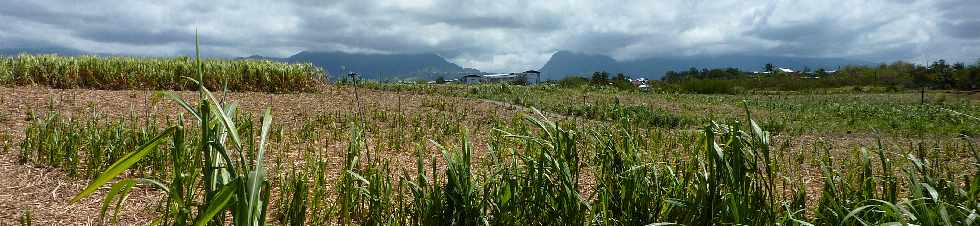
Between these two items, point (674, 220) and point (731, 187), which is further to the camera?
point (674, 220)

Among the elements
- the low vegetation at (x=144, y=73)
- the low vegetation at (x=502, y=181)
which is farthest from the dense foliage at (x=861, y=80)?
the low vegetation at (x=502, y=181)

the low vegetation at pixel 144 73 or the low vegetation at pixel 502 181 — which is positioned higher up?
the low vegetation at pixel 144 73

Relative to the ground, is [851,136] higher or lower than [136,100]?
lower

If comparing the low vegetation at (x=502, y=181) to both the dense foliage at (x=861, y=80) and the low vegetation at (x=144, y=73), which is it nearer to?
the low vegetation at (x=144, y=73)

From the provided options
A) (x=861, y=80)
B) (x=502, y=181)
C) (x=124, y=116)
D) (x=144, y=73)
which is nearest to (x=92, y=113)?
(x=124, y=116)

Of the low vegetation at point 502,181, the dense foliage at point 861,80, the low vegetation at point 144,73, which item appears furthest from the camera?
the dense foliage at point 861,80

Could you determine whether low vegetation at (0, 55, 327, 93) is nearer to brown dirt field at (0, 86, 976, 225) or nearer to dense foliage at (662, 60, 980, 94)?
brown dirt field at (0, 86, 976, 225)

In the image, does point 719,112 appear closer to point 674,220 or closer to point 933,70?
point 674,220

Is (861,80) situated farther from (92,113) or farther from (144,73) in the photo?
(92,113)

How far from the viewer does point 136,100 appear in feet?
32.3

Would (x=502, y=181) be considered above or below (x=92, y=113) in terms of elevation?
below

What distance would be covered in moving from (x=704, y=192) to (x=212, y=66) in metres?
12.6

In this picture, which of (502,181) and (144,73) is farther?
(144,73)

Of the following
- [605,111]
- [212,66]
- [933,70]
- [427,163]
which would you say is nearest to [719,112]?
[605,111]
